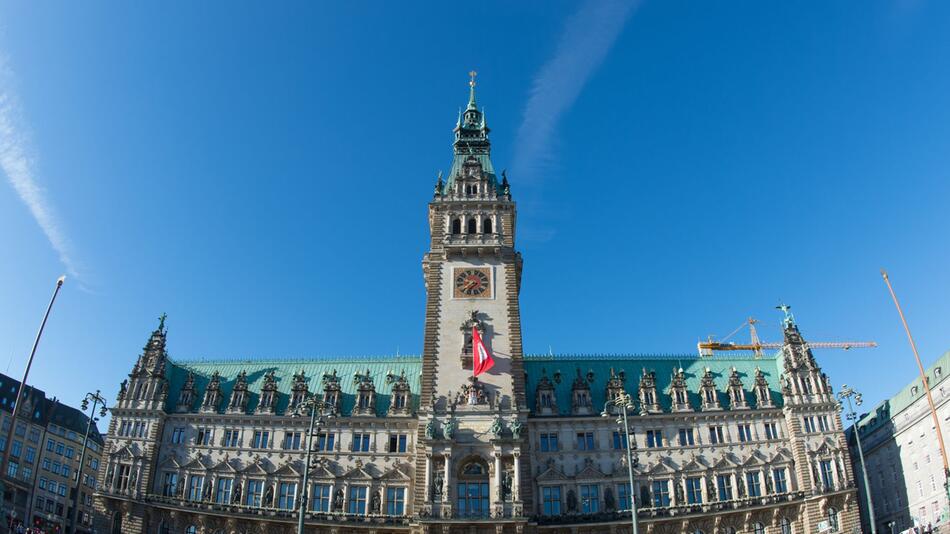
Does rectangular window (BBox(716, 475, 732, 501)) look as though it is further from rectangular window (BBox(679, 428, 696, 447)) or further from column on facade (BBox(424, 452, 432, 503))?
column on facade (BBox(424, 452, 432, 503))

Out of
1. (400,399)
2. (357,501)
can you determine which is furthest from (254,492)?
(400,399)

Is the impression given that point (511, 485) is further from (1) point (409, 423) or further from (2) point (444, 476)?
(1) point (409, 423)

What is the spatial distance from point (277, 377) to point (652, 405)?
44236 mm

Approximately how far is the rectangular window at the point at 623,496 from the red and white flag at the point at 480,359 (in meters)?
18.4

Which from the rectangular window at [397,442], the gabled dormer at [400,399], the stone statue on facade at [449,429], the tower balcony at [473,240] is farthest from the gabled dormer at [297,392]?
the tower balcony at [473,240]

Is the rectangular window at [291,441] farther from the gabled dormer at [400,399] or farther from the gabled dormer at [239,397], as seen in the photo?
the gabled dormer at [400,399]

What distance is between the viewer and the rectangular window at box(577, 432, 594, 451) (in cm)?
7381

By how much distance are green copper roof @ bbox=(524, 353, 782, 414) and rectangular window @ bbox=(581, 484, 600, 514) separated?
30.2 ft

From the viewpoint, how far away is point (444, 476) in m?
67.1

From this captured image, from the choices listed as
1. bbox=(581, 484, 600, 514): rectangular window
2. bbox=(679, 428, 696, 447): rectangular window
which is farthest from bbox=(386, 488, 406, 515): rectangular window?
bbox=(679, 428, 696, 447): rectangular window

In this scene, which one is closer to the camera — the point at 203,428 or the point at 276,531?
the point at 276,531

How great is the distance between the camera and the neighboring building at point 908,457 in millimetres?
74812

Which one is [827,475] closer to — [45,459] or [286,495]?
[286,495]

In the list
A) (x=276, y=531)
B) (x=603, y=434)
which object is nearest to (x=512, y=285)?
(x=603, y=434)
